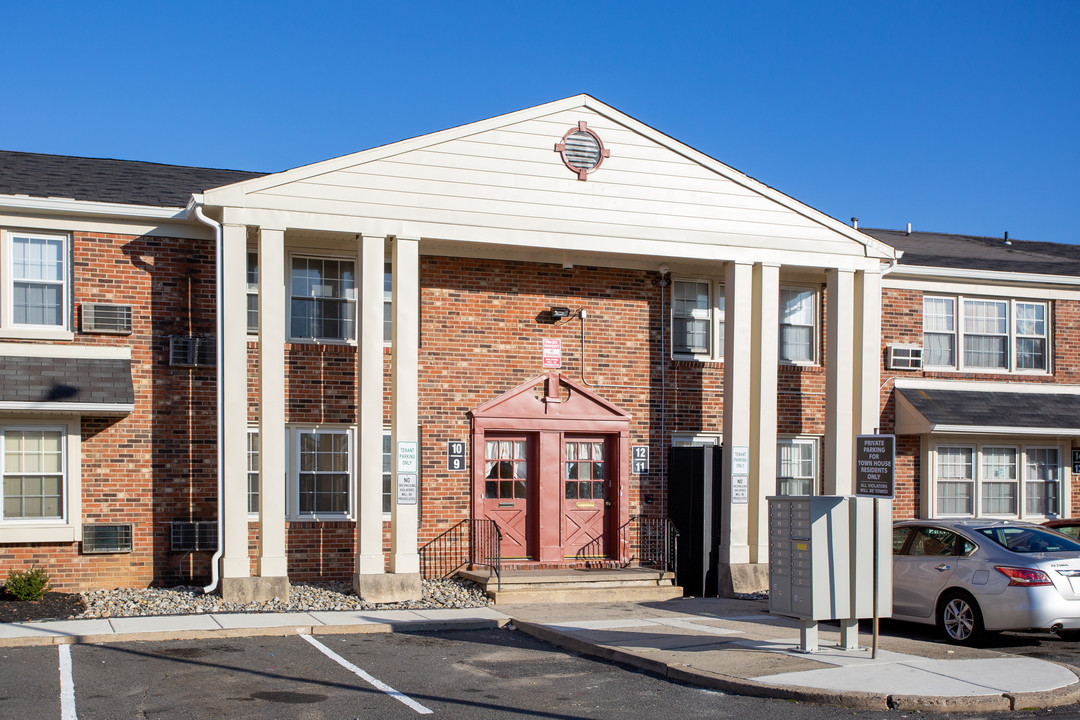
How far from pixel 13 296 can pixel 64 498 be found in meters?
2.81

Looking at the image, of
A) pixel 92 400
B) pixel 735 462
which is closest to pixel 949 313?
pixel 735 462

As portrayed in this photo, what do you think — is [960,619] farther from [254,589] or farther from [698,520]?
[254,589]

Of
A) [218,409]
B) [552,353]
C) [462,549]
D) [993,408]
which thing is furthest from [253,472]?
[993,408]

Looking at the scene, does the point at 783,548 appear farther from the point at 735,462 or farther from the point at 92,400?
the point at 92,400

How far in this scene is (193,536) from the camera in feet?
49.0

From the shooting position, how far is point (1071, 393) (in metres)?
20.1

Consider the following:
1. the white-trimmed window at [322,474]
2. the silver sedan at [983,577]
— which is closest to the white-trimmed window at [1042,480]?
the silver sedan at [983,577]

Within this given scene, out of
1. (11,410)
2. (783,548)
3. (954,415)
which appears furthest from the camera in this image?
(954,415)

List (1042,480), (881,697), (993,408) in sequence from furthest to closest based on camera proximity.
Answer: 1. (1042,480)
2. (993,408)
3. (881,697)

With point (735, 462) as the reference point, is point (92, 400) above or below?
above

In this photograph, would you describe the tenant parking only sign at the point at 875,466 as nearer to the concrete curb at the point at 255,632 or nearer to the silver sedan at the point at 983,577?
the silver sedan at the point at 983,577

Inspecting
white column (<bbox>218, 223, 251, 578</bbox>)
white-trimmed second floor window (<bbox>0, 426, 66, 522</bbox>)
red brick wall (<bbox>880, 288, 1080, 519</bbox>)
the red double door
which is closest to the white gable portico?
white column (<bbox>218, 223, 251, 578</bbox>)

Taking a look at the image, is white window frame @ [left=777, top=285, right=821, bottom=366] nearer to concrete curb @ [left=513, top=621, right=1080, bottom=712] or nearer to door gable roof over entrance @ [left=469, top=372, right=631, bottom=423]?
door gable roof over entrance @ [left=469, top=372, right=631, bottom=423]

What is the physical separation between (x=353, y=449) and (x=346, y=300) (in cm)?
221
